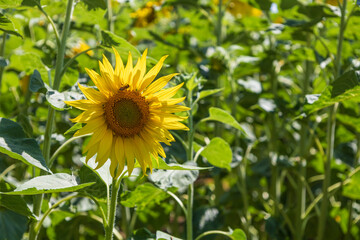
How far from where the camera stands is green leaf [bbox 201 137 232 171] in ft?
4.32

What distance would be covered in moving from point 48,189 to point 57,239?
73cm

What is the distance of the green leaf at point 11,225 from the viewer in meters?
1.17

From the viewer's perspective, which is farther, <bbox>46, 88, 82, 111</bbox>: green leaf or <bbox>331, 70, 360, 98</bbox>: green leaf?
<bbox>331, 70, 360, 98</bbox>: green leaf

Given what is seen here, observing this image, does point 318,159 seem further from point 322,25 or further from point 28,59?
point 28,59

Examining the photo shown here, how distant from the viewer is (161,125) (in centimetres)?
101

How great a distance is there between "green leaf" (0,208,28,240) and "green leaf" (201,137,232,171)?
0.55m

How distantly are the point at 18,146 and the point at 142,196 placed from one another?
0.43m

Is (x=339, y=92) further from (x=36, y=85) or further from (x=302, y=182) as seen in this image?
(x=36, y=85)

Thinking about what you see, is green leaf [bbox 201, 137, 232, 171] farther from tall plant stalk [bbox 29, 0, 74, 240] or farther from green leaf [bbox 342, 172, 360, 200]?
green leaf [bbox 342, 172, 360, 200]

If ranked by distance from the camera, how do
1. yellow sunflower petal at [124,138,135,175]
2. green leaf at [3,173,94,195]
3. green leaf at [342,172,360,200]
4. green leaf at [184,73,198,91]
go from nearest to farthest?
green leaf at [3,173,94,195] → yellow sunflower petal at [124,138,135,175] → green leaf at [184,73,198,91] → green leaf at [342,172,360,200]

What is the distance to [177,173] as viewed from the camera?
120 centimetres

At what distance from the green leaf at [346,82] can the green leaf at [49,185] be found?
77 centimetres

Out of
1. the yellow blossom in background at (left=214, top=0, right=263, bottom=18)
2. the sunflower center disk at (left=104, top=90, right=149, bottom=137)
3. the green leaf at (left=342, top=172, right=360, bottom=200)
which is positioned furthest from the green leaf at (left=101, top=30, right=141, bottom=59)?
the yellow blossom in background at (left=214, top=0, right=263, bottom=18)

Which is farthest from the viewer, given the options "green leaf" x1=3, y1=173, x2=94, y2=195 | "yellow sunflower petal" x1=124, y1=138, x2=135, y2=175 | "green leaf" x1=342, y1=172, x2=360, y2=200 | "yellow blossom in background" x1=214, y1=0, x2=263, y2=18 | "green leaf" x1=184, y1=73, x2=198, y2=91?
"yellow blossom in background" x1=214, y1=0, x2=263, y2=18
